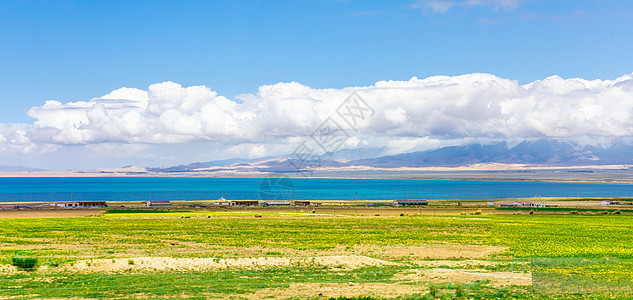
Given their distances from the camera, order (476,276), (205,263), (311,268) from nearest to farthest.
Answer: (476,276)
(311,268)
(205,263)

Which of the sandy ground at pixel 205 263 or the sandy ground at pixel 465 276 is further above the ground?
the sandy ground at pixel 205 263

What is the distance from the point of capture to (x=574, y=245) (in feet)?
152

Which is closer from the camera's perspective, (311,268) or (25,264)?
(25,264)

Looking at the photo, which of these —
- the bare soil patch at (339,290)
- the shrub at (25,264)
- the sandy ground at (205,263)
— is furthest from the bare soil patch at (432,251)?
the shrub at (25,264)

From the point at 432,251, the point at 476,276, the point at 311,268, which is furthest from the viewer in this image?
the point at 432,251

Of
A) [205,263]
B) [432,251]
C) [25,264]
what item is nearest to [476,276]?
[432,251]

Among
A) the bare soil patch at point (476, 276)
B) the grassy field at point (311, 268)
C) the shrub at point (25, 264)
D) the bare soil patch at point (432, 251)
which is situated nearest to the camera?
the grassy field at point (311, 268)

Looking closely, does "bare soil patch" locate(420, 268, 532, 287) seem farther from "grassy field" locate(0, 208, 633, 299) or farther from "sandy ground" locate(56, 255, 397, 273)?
"sandy ground" locate(56, 255, 397, 273)

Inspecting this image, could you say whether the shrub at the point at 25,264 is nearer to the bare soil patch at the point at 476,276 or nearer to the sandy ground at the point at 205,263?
the sandy ground at the point at 205,263

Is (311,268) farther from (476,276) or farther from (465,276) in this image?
(476,276)

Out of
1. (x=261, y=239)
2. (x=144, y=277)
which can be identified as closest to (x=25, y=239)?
(x=261, y=239)

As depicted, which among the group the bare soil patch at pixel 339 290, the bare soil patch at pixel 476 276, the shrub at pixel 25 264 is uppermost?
the shrub at pixel 25 264

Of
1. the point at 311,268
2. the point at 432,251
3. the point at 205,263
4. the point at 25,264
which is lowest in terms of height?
the point at 432,251

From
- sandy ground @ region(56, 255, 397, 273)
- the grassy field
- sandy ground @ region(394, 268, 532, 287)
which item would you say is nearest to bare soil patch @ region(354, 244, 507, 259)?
the grassy field
